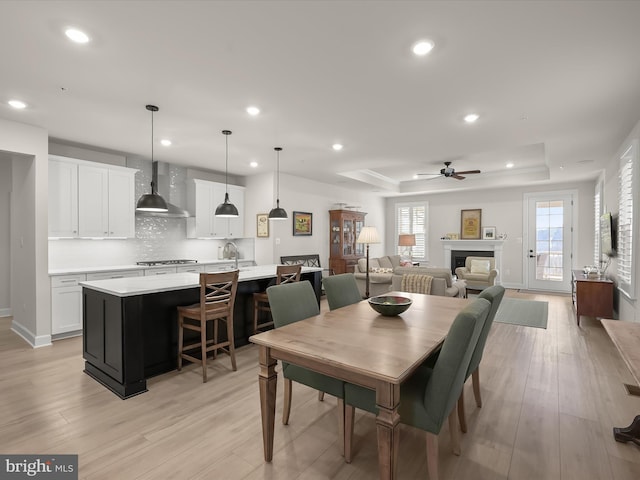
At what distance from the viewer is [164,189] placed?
19.1ft

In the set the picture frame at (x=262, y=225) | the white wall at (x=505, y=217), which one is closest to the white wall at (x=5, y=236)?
the picture frame at (x=262, y=225)

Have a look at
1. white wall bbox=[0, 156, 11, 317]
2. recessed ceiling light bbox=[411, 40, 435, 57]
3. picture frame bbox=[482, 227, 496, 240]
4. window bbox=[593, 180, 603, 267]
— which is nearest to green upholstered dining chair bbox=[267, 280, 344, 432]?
recessed ceiling light bbox=[411, 40, 435, 57]

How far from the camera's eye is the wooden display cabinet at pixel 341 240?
25.1 ft

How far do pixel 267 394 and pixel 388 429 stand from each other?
2.54ft

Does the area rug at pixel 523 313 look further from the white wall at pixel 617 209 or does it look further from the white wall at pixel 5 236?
the white wall at pixel 5 236

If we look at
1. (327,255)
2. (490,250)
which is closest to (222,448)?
(327,255)

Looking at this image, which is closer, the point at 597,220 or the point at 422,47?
the point at 422,47

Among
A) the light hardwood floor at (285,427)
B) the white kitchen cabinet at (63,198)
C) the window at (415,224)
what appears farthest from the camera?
the window at (415,224)

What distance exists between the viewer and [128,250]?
546 centimetres

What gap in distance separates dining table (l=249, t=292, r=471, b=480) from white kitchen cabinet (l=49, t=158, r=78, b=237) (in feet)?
13.3

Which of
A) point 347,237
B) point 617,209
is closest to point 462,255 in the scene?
point 347,237

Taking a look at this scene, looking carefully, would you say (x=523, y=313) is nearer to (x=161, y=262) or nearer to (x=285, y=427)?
(x=285, y=427)

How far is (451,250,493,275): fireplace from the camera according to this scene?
8.35 metres

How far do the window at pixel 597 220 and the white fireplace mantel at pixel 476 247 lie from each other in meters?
1.81
